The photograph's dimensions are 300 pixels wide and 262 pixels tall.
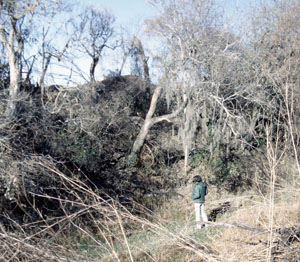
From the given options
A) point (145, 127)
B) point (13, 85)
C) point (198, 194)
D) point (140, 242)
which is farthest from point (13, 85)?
point (140, 242)

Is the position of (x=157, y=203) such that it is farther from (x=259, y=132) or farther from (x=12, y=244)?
(x=12, y=244)

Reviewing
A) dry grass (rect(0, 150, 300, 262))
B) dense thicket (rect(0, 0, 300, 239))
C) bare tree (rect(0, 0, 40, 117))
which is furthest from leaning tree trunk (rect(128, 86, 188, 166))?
dry grass (rect(0, 150, 300, 262))

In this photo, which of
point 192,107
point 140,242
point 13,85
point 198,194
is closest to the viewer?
point 140,242

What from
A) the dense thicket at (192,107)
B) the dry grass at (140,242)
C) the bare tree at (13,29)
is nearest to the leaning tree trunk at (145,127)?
the dense thicket at (192,107)

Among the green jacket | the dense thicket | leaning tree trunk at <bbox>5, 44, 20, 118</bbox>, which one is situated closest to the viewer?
the green jacket

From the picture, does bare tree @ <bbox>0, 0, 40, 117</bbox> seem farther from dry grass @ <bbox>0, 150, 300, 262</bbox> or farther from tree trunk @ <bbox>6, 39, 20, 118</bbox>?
dry grass @ <bbox>0, 150, 300, 262</bbox>

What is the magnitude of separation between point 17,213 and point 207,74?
901cm

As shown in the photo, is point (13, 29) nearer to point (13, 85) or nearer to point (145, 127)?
point (13, 85)

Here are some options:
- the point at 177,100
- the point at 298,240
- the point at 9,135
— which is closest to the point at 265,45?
the point at 177,100

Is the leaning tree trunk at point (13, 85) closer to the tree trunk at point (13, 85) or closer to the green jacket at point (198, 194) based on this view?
the tree trunk at point (13, 85)

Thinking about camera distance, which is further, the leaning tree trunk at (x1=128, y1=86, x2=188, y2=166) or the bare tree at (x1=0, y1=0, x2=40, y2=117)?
the leaning tree trunk at (x1=128, y1=86, x2=188, y2=166)

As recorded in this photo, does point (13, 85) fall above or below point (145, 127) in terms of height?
above

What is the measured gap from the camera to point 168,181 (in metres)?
16.7

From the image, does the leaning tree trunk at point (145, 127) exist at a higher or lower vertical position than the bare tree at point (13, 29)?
lower
